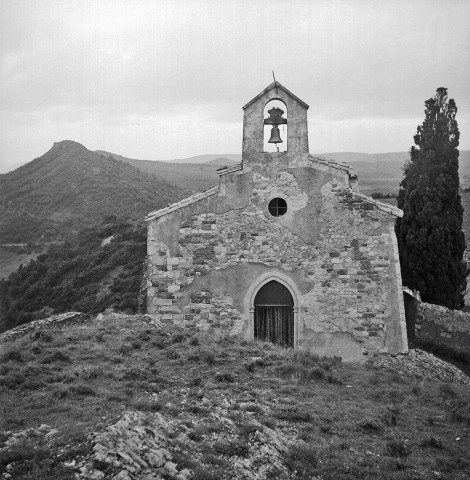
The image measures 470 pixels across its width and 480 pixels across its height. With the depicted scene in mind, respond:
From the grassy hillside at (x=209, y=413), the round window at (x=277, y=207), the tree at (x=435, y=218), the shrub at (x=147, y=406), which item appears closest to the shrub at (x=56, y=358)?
the grassy hillside at (x=209, y=413)

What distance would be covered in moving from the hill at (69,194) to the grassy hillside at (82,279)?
18.3 feet

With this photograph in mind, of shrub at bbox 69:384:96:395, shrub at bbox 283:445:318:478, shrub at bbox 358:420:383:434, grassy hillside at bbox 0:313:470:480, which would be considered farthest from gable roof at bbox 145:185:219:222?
shrub at bbox 283:445:318:478

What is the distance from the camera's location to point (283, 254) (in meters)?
14.4

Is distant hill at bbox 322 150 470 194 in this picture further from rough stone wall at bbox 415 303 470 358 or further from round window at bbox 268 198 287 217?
round window at bbox 268 198 287 217

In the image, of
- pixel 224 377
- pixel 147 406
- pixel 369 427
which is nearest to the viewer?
pixel 147 406

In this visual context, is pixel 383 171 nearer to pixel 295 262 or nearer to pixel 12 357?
pixel 295 262

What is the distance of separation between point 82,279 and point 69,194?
20146 millimetres

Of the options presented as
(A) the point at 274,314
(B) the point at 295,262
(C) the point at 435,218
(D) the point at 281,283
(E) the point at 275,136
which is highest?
(E) the point at 275,136

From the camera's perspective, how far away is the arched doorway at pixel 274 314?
14516 mm

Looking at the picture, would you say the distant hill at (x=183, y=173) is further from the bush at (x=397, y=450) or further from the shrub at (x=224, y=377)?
the bush at (x=397, y=450)

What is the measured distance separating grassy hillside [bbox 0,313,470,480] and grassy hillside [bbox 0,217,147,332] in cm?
1097

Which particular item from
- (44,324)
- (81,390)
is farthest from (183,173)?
(81,390)

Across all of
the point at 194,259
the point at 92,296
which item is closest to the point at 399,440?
the point at 194,259

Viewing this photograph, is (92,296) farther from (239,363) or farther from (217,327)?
(239,363)
